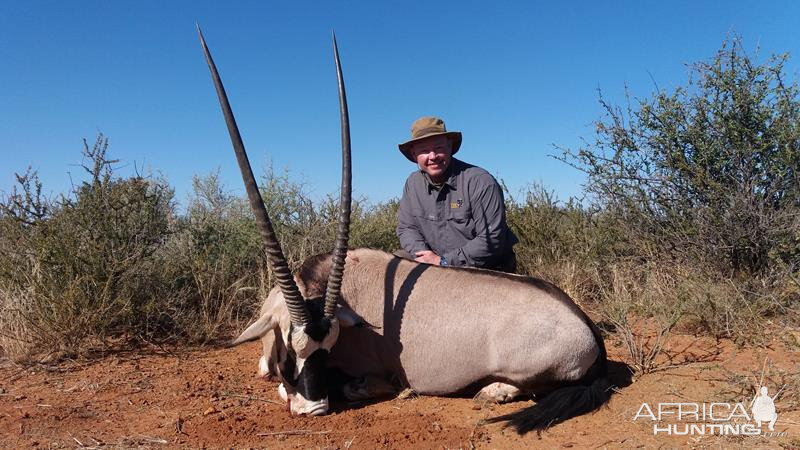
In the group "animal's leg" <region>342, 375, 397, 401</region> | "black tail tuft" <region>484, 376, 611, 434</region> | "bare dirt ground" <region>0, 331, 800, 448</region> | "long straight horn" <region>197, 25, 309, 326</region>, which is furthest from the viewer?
"animal's leg" <region>342, 375, 397, 401</region>

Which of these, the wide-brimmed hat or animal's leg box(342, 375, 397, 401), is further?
the wide-brimmed hat

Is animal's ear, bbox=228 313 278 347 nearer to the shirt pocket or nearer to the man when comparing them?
the man

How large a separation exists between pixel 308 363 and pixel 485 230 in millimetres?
2126

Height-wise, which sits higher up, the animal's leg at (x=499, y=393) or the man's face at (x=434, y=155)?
the man's face at (x=434, y=155)

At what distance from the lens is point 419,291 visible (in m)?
3.80

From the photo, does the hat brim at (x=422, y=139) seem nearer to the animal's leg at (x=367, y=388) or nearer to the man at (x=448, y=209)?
the man at (x=448, y=209)

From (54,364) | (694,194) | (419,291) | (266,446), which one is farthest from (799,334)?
(54,364)

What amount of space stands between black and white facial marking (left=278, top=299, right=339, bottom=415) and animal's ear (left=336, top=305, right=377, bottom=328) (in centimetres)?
7

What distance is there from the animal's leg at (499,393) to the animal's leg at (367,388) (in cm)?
65

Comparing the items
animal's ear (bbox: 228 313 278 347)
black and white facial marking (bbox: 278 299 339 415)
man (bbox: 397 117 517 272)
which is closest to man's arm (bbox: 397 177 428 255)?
man (bbox: 397 117 517 272)

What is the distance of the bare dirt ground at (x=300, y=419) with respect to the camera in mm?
3072

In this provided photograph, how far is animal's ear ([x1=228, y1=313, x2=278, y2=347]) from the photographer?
3405mm

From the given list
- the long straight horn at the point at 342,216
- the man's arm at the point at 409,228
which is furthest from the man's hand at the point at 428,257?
the long straight horn at the point at 342,216

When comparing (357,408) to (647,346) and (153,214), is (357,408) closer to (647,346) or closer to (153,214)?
(647,346)
